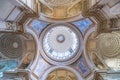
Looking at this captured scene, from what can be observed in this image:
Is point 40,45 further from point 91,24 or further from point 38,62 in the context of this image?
point 91,24

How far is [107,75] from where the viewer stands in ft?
44.7

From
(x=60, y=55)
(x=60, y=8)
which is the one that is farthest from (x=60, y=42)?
(x=60, y=8)

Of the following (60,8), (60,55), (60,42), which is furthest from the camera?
(60,42)

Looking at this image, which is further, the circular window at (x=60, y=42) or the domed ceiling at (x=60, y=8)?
the circular window at (x=60, y=42)

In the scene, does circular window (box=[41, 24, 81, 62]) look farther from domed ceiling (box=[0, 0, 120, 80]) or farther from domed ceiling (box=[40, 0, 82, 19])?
domed ceiling (box=[40, 0, 82, 19])

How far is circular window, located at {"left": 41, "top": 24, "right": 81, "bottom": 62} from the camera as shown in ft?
64.8

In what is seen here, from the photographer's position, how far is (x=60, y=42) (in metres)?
22.6

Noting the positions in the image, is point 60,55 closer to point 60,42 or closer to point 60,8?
point 60,42

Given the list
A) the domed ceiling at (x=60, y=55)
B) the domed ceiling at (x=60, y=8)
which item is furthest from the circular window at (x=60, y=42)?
the domed ceiling at (x=60, y=8)

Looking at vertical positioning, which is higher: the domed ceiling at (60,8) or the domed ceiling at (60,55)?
the domed ceiling at (60,8)

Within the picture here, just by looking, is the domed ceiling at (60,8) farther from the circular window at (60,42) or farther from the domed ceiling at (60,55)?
the circular window at (60,42)

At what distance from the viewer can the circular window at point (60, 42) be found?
19.8 metres

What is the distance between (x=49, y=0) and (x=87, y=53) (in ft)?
16.3

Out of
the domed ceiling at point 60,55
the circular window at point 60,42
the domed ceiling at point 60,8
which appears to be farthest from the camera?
the circular window at point 60,42
